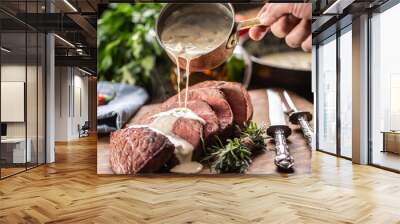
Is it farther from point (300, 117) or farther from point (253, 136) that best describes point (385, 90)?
point (253, 136)

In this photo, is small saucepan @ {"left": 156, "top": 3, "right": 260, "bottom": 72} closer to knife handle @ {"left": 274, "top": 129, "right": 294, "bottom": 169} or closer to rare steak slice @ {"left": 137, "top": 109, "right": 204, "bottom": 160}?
rare steak slice @ {"left": 137, "top": 109, "right": 204, "bottom": 160}

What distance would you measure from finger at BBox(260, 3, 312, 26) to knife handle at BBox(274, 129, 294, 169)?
5.81 ft

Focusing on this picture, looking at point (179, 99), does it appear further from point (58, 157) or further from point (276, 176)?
point (58, 157)

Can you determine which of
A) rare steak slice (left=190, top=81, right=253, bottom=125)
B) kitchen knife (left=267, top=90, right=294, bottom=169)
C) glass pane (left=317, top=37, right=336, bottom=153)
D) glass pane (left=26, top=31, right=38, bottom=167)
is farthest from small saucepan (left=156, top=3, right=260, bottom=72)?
Result: glass pane (left=317, top=37, right=336, bottom=153)

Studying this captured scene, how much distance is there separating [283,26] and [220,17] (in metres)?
0.97

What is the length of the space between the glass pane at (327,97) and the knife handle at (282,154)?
3816mm

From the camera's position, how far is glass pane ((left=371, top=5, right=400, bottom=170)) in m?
6.64

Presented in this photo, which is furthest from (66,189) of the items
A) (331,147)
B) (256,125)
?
(331,147)

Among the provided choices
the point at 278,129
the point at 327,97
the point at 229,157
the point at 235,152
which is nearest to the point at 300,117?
the point at 278,129

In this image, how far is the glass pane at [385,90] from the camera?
261 inches

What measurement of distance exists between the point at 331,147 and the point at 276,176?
3.97 meters

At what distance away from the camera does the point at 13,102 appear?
6.36 meters

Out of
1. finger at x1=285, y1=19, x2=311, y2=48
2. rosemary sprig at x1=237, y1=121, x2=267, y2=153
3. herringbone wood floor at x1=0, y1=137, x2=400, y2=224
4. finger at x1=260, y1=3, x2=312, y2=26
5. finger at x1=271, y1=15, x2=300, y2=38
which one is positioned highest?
finger at x1=260, y1=3, x2=312, y2=26

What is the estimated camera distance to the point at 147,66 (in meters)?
6.02
